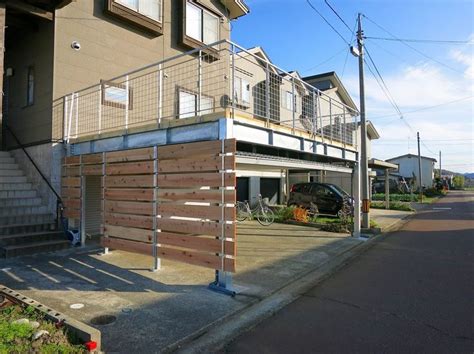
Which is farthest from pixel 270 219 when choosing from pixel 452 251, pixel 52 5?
pixel 52 5

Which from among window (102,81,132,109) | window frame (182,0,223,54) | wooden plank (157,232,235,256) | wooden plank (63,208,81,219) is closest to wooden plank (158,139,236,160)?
wooden plank (157,232,235,256)

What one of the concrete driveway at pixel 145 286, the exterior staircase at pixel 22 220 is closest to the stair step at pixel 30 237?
the exterior staircase at pixel 22 220

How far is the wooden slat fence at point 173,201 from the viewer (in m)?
6.00

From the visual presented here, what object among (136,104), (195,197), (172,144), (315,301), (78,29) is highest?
(78,29)

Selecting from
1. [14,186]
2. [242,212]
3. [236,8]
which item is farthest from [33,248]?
[236,8]

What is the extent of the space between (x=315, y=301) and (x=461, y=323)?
77.5 inches

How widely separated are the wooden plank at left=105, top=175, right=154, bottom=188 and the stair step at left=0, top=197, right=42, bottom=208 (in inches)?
117

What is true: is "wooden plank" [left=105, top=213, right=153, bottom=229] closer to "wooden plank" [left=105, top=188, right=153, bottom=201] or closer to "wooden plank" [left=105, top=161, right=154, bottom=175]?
"wooden plank" [left=105, top=188, right=153, bottom=201]

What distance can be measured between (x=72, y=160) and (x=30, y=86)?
11.1 feet

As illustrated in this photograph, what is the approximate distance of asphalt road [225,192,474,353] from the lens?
4.26m

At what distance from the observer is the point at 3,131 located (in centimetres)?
1191

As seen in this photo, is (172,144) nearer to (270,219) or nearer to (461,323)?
(461,323)

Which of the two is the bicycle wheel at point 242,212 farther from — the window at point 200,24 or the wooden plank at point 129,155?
the wooden plank at point 129,155

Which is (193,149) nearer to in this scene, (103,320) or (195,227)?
(195,227)
